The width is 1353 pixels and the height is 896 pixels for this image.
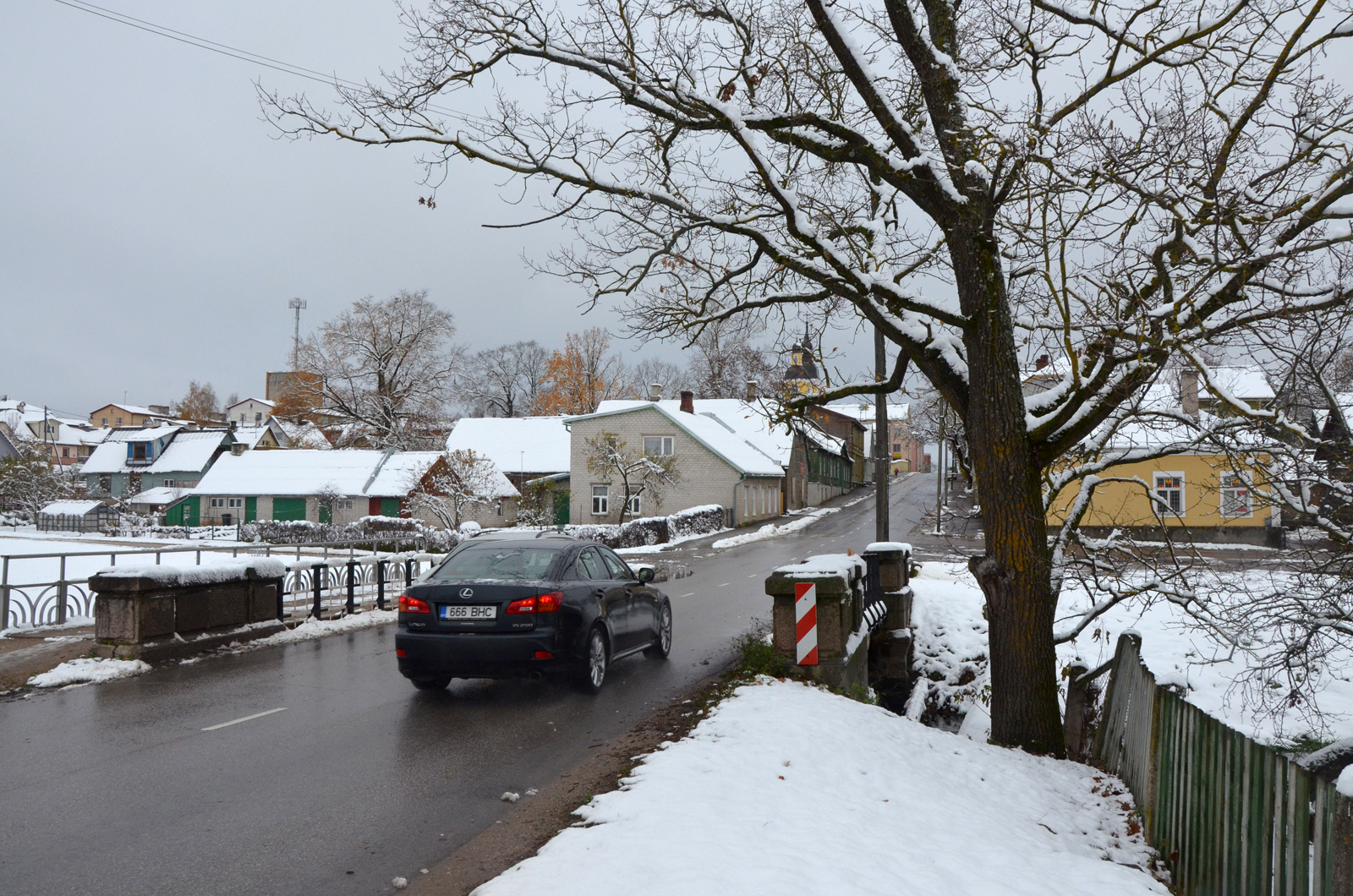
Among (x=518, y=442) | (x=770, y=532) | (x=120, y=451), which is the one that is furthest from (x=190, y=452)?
(x=770, y=532)

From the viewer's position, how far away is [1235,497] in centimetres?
835

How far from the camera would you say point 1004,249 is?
31.6 ft

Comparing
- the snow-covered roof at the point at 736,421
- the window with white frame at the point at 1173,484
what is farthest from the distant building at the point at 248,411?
the window with white frame at the point at 1173,484

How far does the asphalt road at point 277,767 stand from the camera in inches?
189

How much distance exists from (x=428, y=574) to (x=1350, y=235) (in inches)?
336

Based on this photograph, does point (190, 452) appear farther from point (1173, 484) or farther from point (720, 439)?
point (1173, 484)

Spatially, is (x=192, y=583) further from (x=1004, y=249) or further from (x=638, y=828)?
(x=1004, y=249)

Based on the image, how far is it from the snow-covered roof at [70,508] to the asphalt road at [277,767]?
52242 millimetres

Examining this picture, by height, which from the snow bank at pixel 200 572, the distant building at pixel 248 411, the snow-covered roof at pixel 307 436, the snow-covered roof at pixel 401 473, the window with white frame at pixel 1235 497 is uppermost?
the distant building at pixel 248 411

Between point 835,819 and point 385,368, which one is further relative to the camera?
point 385,368

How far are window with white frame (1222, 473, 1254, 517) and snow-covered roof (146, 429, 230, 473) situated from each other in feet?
235

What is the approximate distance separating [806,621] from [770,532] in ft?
114

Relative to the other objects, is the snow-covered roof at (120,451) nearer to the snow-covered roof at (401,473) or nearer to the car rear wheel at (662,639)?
the snow-covered roof at (401,473)

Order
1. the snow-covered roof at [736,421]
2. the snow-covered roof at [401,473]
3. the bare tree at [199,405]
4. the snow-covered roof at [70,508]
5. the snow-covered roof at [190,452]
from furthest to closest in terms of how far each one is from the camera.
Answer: the bare tree at [199,405] → the snow-covered roof at [190,452] → the snow-covered roof at [736,421] → the snow-covered roof at [70,508] → the snow-covered roof at [401,473]
